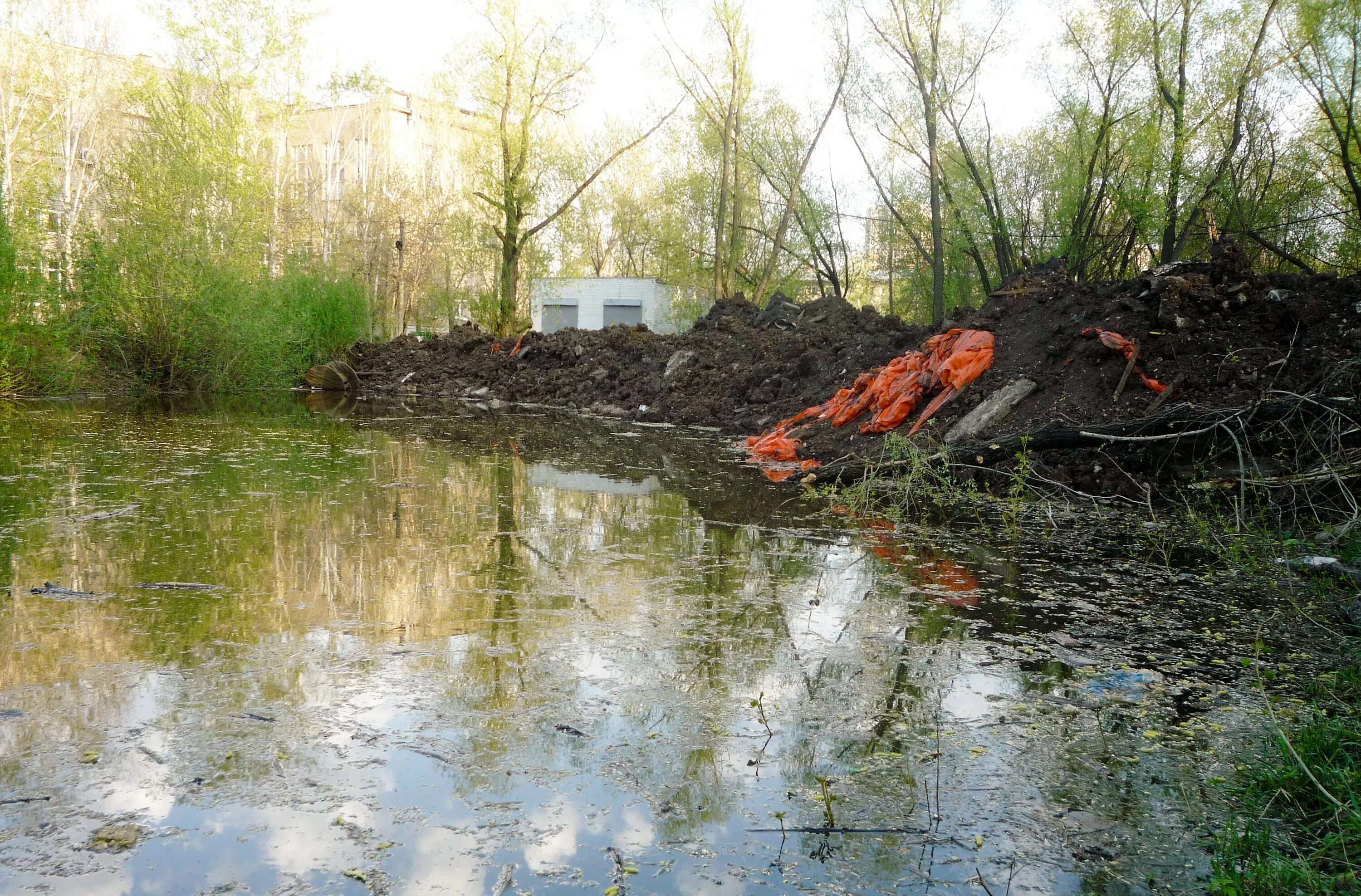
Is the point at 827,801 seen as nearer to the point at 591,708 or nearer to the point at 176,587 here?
the point at 591,708

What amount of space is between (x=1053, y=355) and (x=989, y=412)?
1230 mm

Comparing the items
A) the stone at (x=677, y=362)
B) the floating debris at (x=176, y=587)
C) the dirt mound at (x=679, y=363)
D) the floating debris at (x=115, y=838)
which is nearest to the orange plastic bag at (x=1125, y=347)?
the dirt mound at (x=679, y=363)

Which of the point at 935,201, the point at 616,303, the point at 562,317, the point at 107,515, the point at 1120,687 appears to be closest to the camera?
the point at 1120,687

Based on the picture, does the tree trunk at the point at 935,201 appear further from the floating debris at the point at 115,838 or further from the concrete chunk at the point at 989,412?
the floating debris at the point at 115,838

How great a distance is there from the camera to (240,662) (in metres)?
3.59

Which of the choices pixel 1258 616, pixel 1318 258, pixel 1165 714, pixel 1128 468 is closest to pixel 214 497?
pixel 1165 714

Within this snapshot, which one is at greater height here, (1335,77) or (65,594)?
(1335,77)

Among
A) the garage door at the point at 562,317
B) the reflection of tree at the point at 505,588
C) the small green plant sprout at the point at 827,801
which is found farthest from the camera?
the garage door at the point at 562,317

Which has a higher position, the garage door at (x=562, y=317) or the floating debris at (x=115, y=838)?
the garage door at (x=562, y=317)

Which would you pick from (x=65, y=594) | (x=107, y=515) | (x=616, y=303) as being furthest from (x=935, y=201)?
(x=65, y=594)

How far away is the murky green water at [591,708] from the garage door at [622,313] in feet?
111

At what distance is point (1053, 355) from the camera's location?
9.92 meters

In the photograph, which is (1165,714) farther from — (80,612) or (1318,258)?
(1318,258)

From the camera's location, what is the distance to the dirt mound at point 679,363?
14.5 m
